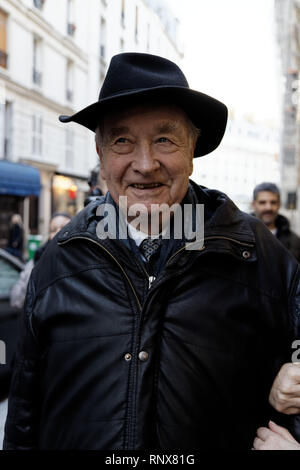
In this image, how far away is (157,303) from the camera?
1192 mm

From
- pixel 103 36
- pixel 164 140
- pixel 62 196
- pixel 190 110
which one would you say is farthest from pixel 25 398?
pixel 62 196

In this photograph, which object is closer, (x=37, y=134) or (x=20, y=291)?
(x=20, y=291)

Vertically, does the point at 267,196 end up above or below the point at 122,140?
above

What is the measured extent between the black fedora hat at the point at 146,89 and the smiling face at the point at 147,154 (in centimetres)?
4

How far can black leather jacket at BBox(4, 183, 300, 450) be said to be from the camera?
117 centimetres

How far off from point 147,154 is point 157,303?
396 mm

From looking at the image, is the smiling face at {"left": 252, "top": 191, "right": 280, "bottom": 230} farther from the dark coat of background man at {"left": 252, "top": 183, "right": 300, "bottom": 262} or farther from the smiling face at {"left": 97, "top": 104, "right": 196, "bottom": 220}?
the smiling face at {"left": 97, "top": 104, "right": 196, "bottom": 220}

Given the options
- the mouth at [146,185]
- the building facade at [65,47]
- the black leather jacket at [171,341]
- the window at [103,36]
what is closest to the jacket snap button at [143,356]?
the black leather jacket at [171,341]

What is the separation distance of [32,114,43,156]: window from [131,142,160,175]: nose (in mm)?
4069

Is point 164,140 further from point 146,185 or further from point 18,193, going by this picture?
point 18,193

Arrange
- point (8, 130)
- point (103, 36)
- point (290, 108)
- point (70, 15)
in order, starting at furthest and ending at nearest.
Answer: point (290, 108) → point (8, 130) → point (70, 15) → point (103, 36)

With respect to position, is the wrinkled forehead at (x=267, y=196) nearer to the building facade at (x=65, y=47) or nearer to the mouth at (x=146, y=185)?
the building facade at (x=65, y=47)

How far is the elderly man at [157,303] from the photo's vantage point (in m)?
1.18
